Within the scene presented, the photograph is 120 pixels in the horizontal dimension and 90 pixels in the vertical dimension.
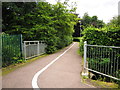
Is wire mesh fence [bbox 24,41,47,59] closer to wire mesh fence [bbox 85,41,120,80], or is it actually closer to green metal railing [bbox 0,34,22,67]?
green metal railing [bbox 0,34,22,67]

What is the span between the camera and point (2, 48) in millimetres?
6441

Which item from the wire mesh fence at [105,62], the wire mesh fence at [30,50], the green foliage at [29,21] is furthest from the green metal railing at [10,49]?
the green foliage at [29,21]

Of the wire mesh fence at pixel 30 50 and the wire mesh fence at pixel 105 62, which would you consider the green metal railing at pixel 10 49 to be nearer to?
the wire mesh fence at pixel 30 50

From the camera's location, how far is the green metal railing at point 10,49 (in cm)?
659

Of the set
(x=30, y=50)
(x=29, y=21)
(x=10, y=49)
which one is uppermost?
(x=29, y=21)

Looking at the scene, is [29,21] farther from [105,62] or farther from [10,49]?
[105,62]

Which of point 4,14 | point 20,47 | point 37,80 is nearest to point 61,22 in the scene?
point 4,14

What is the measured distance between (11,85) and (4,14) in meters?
10.8

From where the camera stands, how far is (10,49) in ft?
23.0

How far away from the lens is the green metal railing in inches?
259

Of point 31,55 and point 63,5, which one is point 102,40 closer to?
point 31,55

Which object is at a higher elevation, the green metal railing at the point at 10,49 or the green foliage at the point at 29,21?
the green foliage at the point at 29,21

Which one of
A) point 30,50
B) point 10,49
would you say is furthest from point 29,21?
point 10,49

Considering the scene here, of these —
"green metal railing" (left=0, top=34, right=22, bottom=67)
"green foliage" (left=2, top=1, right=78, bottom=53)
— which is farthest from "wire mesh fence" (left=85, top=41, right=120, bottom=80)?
"green foliage" (left=2, top=1, right=78, bottom=53)
